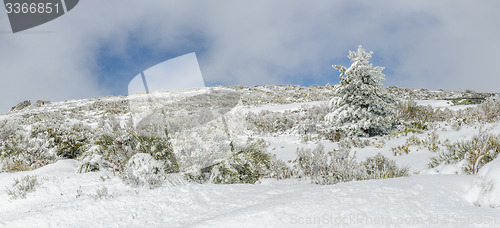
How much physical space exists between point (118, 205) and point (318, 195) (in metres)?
2.90

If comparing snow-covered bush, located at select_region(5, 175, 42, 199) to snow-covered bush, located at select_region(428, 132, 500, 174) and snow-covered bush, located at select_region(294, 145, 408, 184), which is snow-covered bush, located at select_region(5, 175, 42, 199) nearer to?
snow-covered bush, located at select_region(294, 145, 408, 184)

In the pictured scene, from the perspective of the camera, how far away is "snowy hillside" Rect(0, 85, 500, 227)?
7.84 feet

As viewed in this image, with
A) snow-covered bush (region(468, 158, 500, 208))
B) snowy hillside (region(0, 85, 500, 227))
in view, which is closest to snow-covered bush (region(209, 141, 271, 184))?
snowy hillside (region(0, 85, 500, 227))

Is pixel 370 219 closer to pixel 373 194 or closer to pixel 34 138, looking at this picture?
pixel 373 194

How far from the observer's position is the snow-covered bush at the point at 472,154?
343cm

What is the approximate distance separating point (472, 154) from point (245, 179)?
385cm

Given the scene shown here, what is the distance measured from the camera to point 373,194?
268 centimetres

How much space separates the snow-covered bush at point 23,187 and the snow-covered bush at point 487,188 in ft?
24.0

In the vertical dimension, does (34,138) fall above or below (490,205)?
above

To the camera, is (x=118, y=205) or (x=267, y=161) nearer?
(x=118, y=205)

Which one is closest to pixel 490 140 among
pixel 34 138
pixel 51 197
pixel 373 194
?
pixel 373 194

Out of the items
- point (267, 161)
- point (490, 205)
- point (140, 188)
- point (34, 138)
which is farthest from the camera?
point (34, 138)

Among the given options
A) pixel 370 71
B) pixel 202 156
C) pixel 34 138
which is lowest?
pixel 202 156

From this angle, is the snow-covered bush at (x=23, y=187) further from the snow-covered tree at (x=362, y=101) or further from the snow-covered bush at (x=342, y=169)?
the snow-covered tree at (x=362, y=101)
